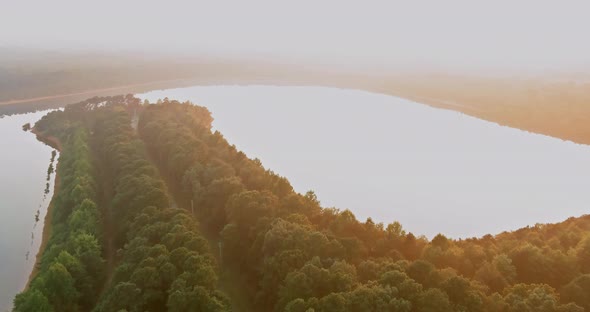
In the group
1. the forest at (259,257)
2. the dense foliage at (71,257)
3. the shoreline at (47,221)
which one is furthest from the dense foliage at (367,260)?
the shoreline at (47,221)

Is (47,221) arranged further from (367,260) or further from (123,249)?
(367,260)

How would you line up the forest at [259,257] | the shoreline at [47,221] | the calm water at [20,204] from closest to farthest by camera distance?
the forest at [259,257] < the shoreline at [47,221] < the calm water at [20,204]

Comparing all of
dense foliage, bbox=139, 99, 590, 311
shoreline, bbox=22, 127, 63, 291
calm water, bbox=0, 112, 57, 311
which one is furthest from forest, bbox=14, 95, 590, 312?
calm water, bbox=0, 112, 57, 311

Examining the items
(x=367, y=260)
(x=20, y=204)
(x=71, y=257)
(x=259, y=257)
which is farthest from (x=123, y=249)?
(x=20, y=204)

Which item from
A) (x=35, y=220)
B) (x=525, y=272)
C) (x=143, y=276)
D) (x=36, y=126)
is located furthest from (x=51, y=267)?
(x=36, y=126)

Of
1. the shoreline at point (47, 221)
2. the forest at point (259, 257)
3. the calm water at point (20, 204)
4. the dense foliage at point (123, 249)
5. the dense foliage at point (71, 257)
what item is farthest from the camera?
the calm water at point (20, 204)

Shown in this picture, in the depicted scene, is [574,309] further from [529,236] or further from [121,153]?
[121,153]

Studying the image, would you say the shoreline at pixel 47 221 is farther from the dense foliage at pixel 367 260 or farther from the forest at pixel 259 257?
the dense foliage at pixel 367 260
